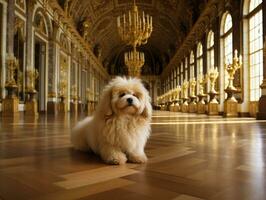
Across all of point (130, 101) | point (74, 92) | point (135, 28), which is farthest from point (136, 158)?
point (74, 92)

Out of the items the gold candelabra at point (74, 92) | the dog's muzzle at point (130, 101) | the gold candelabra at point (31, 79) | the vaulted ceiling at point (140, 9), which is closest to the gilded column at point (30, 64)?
the gold candelabra at point (31, 79)

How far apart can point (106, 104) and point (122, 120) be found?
0.19 metres

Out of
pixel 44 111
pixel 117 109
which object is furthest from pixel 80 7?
pixel 117 109

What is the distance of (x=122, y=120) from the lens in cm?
243

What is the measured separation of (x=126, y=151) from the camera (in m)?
2.54

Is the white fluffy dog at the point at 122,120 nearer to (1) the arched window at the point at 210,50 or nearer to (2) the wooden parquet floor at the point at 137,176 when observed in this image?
(2) the wooden parquet floor at the point at 137,176

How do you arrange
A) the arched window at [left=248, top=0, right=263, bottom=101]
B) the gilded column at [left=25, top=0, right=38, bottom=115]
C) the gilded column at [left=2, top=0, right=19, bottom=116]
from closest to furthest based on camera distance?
the gilded column at [left=2, top=0, right=19, bottom=116]
the arched window at [left=248, top=0, right=263, bottom=101]
the gilded column at [left=25, top=0, right=38, bottom=115]

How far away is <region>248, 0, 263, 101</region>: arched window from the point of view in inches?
478

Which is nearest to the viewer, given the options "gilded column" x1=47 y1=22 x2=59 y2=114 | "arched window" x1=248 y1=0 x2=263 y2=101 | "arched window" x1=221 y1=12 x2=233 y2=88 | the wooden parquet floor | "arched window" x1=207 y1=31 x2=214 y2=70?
the wooden parquet floor

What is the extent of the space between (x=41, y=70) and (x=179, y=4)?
46.6 ft

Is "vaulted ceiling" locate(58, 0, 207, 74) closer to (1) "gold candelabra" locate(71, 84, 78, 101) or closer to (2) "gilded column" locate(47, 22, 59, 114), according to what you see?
(2) "gilded column" locate(47, 22, 59, 114)

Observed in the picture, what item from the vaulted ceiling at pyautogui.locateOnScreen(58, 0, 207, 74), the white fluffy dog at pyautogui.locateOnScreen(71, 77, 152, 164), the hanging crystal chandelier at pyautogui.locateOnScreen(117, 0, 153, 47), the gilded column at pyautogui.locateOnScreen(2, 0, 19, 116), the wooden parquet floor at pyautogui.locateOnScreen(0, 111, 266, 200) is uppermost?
the vaulted ceiling at pyautogui.locateOnScreen(58, 0, 207, 74)

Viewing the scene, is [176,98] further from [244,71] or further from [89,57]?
[244,71]

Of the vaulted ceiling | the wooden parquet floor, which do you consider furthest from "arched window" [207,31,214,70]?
the wooden parquet floor
